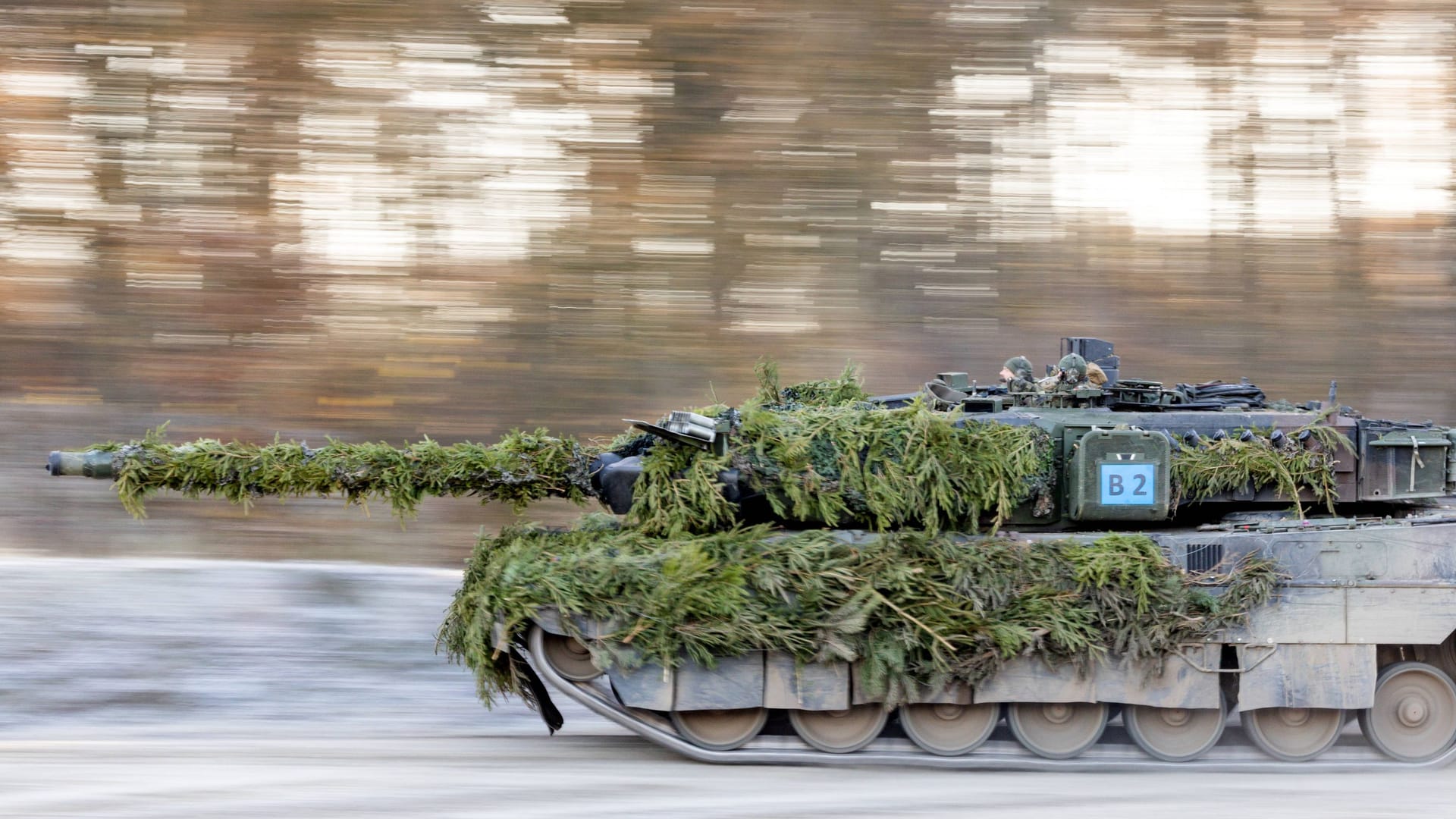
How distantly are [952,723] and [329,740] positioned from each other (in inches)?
174

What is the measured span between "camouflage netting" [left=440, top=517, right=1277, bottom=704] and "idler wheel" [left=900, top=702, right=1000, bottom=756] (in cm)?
37

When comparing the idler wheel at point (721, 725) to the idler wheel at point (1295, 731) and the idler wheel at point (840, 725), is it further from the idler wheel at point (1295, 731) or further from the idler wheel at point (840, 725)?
the idler wheel at point (1295, 731)

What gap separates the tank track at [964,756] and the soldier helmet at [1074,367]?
253 cm

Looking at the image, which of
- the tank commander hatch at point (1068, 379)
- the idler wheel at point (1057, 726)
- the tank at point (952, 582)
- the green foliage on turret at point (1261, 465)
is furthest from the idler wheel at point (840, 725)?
the tank commander hatch at point (1068, 379)

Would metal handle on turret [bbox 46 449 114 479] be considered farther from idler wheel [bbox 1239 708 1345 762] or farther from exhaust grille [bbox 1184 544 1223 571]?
idler wheel [bbox 1239 708 1345 762]

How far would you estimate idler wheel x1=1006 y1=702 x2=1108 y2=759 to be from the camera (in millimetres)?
8281

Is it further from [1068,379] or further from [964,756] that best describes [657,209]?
[964,756]

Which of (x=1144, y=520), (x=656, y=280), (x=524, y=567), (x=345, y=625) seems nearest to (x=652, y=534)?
(x=524, y=567)

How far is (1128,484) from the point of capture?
819 cm

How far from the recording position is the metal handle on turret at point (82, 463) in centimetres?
796

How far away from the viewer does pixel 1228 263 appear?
16.9 m

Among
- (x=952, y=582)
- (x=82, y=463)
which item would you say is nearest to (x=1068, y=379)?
(x=952, y=582)

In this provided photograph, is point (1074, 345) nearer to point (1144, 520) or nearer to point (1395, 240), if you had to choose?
point (1144, 520)

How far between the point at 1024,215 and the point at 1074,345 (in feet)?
23.5
